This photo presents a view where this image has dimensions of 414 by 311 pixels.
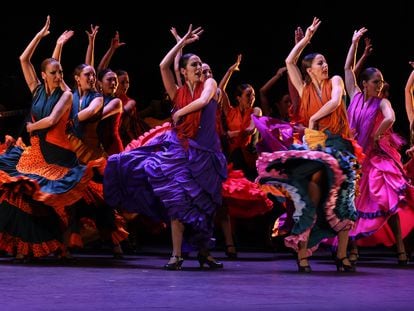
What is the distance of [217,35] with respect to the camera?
10.7 meters

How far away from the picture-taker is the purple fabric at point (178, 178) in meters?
6.97

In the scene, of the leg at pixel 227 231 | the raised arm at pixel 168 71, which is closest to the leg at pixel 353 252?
the leg at pixel 227 231

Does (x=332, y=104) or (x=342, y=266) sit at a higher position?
(x=332, y=104)

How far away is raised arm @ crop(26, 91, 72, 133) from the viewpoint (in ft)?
23.8

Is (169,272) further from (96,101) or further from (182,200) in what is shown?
(96,101)

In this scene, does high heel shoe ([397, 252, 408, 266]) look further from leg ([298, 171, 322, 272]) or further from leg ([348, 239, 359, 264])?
leg ([298, 171, 322, 272])

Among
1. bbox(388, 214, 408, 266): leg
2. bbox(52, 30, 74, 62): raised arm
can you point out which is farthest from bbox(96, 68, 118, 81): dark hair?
bbox(388, 214, 408, 266): leg

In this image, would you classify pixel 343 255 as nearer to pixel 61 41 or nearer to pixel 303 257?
pixel 303 257

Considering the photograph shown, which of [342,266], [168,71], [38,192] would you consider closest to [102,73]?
[168,71]

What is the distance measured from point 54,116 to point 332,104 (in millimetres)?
1895

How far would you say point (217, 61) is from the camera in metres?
10.9

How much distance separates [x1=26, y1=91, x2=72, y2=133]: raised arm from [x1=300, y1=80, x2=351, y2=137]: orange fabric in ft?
5.30

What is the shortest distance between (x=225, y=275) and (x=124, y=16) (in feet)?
15.2

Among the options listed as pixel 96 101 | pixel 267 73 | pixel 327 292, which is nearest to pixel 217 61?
pixel 267 73
